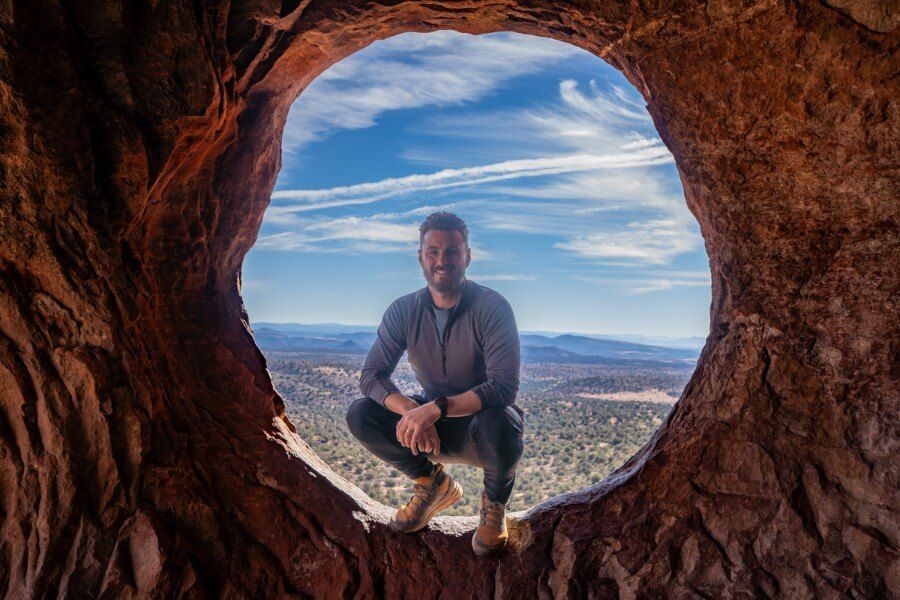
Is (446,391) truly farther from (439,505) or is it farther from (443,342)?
(439,505)

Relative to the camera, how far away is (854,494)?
3.55m

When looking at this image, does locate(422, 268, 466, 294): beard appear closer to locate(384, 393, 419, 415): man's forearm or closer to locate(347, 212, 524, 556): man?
locate(347, 212, 524, 556): man

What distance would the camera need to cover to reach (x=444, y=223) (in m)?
5.08

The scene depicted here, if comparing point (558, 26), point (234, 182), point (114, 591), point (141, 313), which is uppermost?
point (558, 26)

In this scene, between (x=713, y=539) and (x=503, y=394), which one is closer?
(x=713, y=539)

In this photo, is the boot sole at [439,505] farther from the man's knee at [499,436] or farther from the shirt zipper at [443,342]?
the shirt zipper at [443,342]

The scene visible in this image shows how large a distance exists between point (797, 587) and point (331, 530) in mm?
3472

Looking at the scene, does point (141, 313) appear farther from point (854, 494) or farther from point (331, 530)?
point (854, 494)

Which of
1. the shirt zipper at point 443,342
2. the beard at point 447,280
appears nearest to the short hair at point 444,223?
the beard at point 447,280

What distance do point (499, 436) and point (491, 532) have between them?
0.83 m

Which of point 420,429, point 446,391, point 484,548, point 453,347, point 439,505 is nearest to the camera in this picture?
point 420,429

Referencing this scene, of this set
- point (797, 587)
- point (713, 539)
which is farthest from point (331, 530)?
point (797, 587)

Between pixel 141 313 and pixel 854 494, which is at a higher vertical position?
pixel 141 313

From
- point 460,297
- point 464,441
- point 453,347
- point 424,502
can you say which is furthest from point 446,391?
point 424,502
